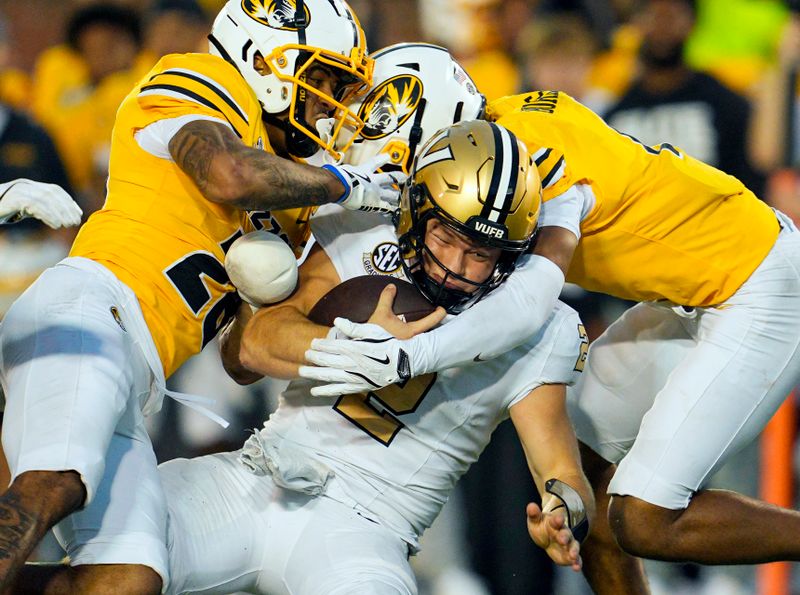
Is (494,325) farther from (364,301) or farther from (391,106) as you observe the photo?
(391,106)

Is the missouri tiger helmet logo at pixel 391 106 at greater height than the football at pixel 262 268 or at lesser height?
greater

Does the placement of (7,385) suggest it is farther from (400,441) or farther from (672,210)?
(672,210)

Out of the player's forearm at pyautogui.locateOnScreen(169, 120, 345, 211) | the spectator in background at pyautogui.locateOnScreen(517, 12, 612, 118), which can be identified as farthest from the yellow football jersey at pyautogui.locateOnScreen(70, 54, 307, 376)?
the spectator in background at pyautogui.locateOnScreen(517, 12, 612, 118)

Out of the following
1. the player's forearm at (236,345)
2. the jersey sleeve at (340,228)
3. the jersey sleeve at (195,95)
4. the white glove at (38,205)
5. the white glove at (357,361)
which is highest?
the jersey sleeve at (195,95)

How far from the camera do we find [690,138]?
5535mm

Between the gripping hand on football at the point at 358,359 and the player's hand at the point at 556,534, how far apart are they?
46 cm

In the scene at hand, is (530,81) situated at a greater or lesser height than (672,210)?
lesser

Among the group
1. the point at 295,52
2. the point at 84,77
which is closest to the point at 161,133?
Result: the point at 295,52

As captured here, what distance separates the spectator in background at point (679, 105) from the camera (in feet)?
18.1

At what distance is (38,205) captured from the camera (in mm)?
3412

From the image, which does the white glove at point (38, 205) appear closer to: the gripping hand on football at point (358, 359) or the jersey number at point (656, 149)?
the gripping hand on football at point (358, 359)

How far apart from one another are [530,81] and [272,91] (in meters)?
2.37

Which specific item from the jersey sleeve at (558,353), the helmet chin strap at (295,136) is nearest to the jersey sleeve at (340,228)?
the helmet chin strap at (295,136)

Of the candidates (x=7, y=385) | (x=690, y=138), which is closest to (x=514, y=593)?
(x=690, y=138)
